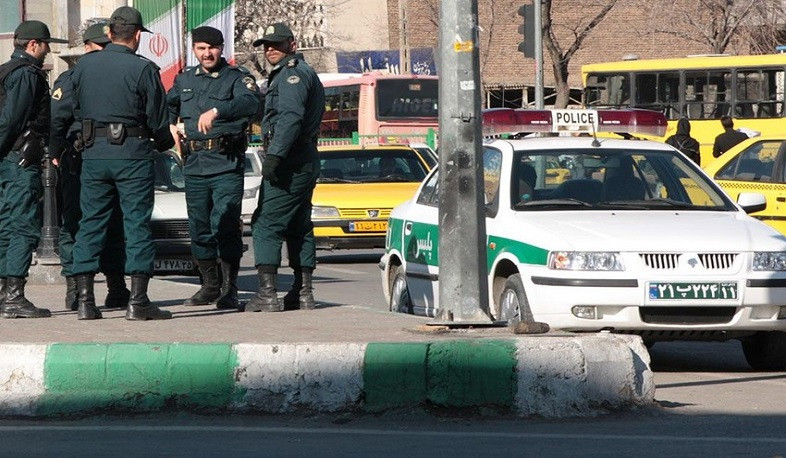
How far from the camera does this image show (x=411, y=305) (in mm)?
11508

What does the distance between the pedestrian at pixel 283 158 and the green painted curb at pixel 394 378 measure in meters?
2.57

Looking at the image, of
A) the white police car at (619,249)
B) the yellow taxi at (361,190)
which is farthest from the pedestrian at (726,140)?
the white police car at (619,249)

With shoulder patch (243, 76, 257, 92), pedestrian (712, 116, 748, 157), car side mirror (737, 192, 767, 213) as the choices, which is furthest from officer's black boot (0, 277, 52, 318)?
pedestrian (712, 116, 748, 157)

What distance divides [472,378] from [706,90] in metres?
27.8

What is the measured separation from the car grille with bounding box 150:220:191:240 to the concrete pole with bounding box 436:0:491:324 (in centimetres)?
716

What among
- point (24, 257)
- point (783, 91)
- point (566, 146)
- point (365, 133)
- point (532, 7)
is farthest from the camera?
point (365, 133)

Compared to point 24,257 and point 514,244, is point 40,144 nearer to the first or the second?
point 24,257

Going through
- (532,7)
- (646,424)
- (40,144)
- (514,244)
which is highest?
(532,7)

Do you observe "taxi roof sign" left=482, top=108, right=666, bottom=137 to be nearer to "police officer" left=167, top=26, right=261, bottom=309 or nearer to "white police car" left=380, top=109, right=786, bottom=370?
"white police car" left=380, top=109, right=786, bottom=370

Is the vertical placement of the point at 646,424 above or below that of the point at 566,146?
below

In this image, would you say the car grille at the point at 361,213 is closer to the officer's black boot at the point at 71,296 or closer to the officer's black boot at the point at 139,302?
the officer's black boot at the point at 71,296

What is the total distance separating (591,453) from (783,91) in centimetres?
2787

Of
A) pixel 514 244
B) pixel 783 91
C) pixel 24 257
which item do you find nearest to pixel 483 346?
pixel 514 244

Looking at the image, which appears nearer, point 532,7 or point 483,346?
point 483,346
